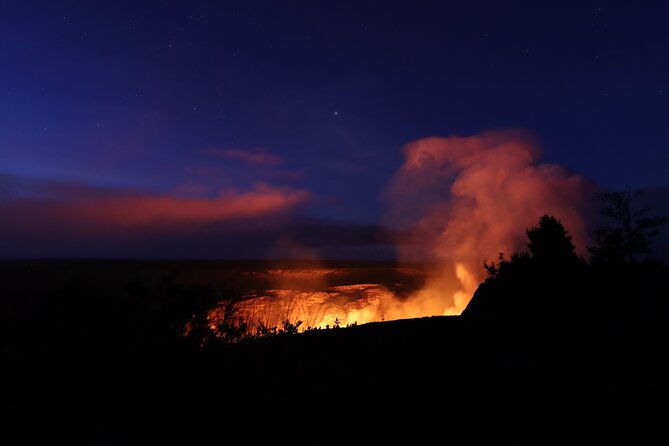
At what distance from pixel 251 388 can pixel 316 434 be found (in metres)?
1.25

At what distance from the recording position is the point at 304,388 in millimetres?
5121

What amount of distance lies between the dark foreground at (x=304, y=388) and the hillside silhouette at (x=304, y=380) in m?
0.02

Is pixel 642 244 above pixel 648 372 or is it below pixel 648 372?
above

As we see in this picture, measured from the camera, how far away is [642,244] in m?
32.1

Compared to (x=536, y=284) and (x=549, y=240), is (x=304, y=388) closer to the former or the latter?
(x=536, y=284)

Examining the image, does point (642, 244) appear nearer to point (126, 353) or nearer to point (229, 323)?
point (229, 323)

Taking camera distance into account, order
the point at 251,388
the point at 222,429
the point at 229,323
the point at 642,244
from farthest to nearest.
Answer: the point at 642,244, the point at 229,323, the point at 251,388, the point at 222,429

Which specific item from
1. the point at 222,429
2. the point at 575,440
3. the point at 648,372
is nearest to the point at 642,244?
the point at 648,372

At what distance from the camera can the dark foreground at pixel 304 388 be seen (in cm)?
415

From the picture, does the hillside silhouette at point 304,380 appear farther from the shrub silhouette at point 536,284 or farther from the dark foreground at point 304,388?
the shrub silhouette at point 536,284

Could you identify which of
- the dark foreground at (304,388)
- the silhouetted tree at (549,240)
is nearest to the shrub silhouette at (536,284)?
the silhouetted tree at (549,240)

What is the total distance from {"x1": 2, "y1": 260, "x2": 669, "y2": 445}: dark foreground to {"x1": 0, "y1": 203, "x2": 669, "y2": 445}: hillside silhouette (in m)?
0.02

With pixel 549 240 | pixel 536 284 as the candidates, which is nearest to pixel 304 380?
pixel 536 284

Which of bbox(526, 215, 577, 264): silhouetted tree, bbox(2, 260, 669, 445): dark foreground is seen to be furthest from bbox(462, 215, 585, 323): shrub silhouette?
bbox(2, 260, 669, 445): dark foreground
